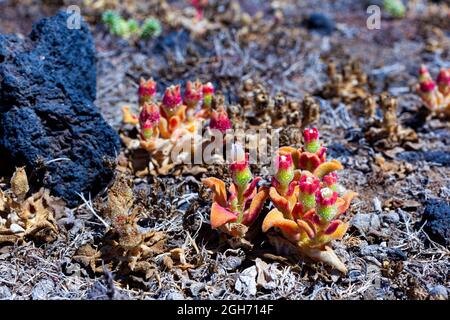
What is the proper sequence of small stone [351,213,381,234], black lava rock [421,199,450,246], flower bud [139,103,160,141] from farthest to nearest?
flower bud [139,103,160,141]
small stone [351,213,381,234]
black lava rock [421,199,450,246]

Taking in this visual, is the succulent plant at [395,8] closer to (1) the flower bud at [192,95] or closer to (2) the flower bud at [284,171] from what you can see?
(1) the flower bud at [192,95]

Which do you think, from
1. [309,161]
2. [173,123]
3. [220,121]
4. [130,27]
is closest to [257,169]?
[220,121]

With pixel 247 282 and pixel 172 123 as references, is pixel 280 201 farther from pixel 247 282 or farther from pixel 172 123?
pixel 172 123

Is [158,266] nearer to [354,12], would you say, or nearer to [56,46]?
[56,46]

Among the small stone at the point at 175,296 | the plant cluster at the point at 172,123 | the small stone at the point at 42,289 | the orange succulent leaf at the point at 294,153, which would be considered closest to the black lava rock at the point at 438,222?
the orange succulent leaf at the point at 294,153

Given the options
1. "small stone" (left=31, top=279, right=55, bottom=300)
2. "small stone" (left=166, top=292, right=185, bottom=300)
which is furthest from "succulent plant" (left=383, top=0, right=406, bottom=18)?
"small stone" (left=31, top=279, right=55, bottom=300)

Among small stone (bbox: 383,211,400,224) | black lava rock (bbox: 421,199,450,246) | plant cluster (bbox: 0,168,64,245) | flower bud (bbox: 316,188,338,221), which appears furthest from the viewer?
small stone (bbox: 383,211,400,224)

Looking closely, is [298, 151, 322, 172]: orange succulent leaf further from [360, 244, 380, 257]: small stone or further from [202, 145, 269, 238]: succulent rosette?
[360, 244, 380, 257]: small stone
